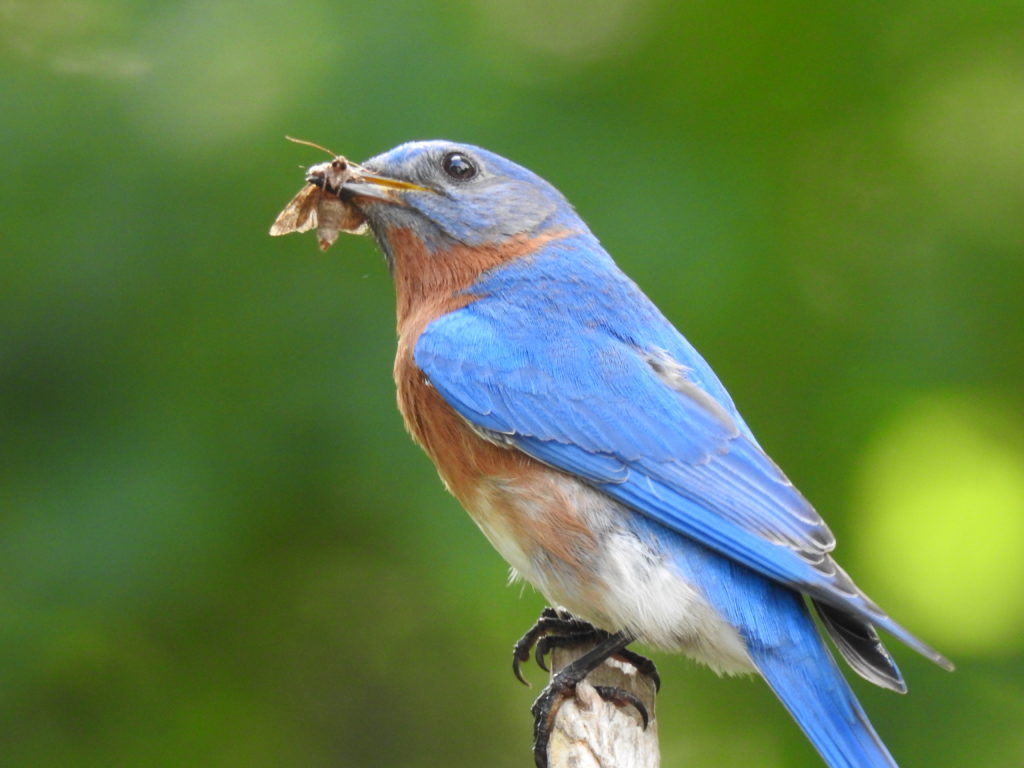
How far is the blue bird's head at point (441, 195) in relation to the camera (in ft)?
14.9

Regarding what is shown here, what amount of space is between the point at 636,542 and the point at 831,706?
663mm

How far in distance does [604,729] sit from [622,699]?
230 millimetres

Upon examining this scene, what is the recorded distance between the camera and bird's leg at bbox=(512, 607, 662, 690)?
434 centimetres

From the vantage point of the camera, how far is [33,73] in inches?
184

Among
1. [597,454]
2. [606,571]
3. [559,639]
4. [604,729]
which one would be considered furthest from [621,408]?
[604,729]

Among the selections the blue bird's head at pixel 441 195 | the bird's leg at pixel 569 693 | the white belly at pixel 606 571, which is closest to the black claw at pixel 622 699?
the bird's leg at pixel 569 693

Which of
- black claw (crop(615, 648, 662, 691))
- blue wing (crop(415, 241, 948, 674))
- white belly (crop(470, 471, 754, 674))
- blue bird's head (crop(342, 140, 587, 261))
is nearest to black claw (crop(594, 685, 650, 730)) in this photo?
white belly (crop(470, 471, 754, 674))

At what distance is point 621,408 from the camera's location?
4.14 metres

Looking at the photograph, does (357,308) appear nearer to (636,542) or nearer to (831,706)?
(636,542)

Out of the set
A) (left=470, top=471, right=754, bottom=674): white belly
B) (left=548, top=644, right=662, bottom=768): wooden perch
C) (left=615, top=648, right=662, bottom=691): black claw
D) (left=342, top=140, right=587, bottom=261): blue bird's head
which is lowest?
(left=615, top=648, right=662, bottom=691): black claw

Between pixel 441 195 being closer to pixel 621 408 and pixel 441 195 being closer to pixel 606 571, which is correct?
pixel 621 408

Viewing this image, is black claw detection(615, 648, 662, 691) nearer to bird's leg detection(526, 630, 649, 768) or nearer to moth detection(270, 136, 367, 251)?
bird's leg detection(526, 630, 649, 768)

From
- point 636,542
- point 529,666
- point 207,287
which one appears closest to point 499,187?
point 207,287

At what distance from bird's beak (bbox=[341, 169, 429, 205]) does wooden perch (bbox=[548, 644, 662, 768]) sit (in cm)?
153
